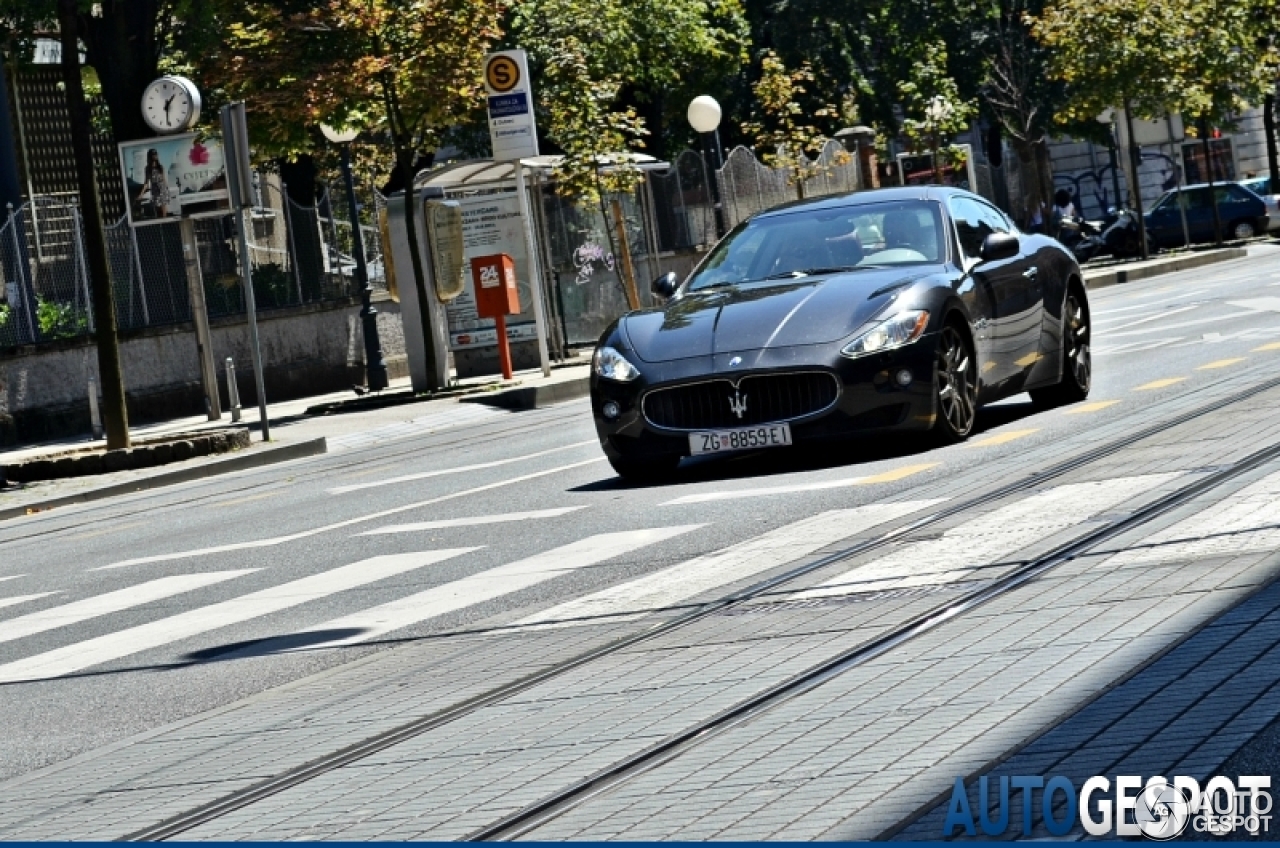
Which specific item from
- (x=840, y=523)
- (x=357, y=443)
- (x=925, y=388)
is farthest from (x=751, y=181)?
(x=840, y=523)

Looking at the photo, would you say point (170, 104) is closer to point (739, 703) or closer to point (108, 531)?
point (108, 531)

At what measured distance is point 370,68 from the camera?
1047 inches

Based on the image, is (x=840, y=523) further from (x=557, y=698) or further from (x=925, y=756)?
(x=925, y=756)

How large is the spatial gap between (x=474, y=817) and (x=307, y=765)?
1.11 meters

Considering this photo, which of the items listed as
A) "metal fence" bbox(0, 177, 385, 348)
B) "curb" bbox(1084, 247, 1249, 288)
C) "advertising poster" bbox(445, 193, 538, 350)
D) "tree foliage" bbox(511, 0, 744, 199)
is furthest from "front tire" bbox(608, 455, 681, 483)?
"curb" bbox(1084, 247, 1249, 288)

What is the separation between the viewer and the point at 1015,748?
5461 millimetres

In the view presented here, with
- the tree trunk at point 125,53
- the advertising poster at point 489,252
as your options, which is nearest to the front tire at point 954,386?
the advertising poster at point 489,252

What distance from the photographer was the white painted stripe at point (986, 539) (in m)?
8.61

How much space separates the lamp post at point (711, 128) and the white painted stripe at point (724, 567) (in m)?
26.2

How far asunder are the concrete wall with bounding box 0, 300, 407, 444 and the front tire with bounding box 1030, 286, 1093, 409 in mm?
15544

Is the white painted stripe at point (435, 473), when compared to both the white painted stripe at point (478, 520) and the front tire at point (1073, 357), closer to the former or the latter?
the white painted stripe at point (478, 520)

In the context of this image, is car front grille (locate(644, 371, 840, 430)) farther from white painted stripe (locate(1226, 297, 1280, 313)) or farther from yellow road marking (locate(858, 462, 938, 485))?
white painted stripe (locate(1226, 297, 1280, 313))

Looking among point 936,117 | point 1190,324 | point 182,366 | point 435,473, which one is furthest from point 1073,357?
point 936,117

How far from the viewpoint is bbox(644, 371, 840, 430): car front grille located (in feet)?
41.7
